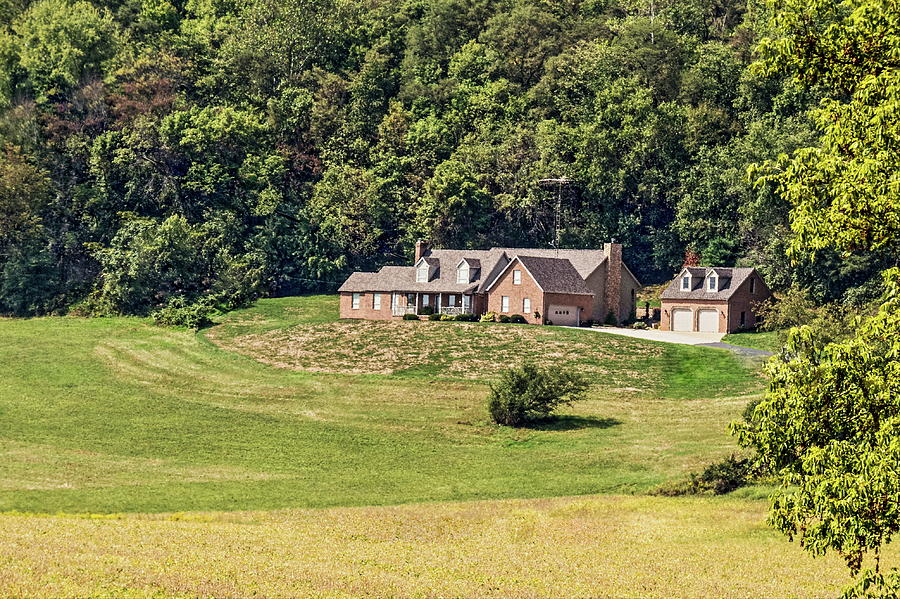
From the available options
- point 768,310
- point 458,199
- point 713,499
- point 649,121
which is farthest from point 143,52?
point 713,499

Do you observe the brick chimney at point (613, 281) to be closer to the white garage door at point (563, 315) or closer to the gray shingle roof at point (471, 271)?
the gray shingle roof at point (471, 271)

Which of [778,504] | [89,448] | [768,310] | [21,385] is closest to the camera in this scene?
[778,504]

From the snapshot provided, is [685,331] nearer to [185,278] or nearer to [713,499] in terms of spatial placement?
[185,278]

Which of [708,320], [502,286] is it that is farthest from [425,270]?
[708,320]

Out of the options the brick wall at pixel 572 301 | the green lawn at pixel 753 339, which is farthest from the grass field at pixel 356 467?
the brick wall at pixel 572 301

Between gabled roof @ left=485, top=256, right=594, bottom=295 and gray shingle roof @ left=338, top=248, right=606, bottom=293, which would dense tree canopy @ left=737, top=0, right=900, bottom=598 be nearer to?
gabled roof @ left=485, top=256, right=594, bottom=295

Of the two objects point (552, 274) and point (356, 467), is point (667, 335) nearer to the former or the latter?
point (552, 274)
